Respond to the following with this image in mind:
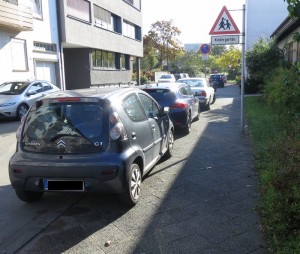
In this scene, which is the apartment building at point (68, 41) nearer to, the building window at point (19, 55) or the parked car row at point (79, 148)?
the building window at point (19, 55)

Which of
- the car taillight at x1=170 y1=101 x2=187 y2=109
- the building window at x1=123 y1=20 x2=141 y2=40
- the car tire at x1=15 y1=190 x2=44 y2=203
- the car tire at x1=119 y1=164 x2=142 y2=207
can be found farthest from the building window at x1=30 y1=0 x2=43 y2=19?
the car tire at x1=119 y1=164 x2=142 y2=207

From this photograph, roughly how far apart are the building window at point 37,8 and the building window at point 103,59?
7.56 meters

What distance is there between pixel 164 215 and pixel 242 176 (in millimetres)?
1993

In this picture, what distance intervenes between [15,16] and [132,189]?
15.1m

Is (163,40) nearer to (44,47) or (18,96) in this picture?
(44,47)

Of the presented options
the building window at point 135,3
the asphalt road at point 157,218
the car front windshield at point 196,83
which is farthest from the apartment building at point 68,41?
the asphalt road at point 157,218

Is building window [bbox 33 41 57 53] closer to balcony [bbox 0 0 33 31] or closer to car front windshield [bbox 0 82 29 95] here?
balcony [bbox 0 0 33 31]

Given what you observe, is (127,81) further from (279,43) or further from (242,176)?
(242,176)

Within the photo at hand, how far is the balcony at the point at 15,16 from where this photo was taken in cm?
1617

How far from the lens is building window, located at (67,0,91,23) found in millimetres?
23328

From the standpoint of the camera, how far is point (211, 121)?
1223cm

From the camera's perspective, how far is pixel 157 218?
4262 millimetres

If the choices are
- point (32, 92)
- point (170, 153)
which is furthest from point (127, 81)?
point (170, 153)

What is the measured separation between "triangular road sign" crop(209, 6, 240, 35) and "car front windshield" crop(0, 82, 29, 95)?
8.06 m
